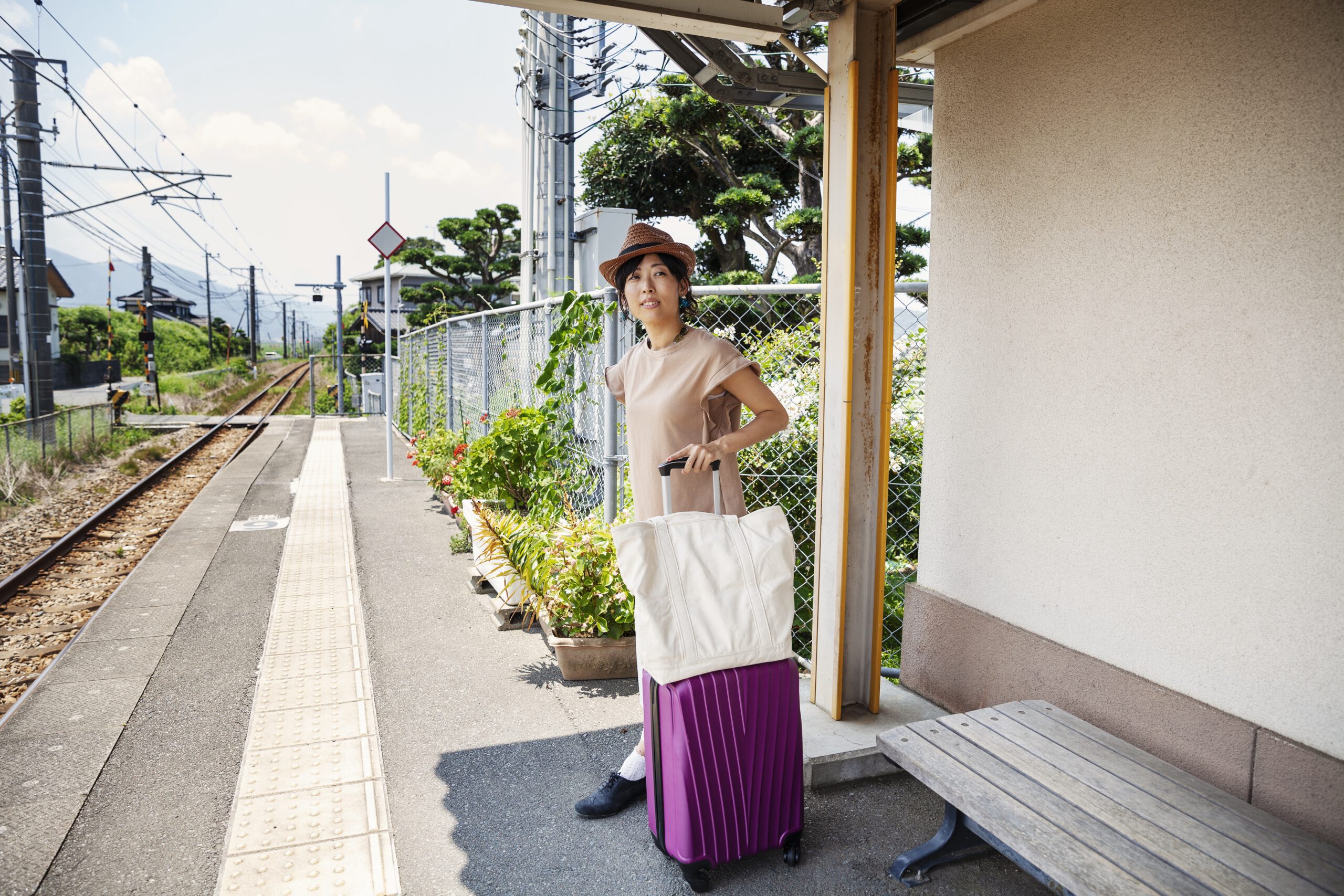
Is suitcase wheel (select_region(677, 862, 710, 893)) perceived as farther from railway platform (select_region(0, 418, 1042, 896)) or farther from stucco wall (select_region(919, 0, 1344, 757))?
stucco wall (select_region(919, 0, 1344, 757))

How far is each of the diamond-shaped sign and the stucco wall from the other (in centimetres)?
846

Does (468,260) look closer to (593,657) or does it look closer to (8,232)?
(8,232)

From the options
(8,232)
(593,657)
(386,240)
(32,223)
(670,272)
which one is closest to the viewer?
(670,272)

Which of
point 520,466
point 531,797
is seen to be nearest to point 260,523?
point 520,466

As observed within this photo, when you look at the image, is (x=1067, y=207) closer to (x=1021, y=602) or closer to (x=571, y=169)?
(x=1021, y=602)

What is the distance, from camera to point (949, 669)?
3.47 metres

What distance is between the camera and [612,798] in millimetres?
2916

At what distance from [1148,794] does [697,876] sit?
48.7 inches

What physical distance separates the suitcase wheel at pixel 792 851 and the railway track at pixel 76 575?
11.2ft

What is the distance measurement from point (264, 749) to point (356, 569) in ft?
9.87

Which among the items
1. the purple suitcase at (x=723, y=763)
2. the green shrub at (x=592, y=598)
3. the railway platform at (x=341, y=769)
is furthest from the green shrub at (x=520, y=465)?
the purple suitcase at (x=723, y=763)

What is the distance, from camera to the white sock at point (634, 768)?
9.64 ft

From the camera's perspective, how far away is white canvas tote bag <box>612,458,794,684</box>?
7.73ft

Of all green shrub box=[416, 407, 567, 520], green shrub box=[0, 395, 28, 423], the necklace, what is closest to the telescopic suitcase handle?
the necklace
